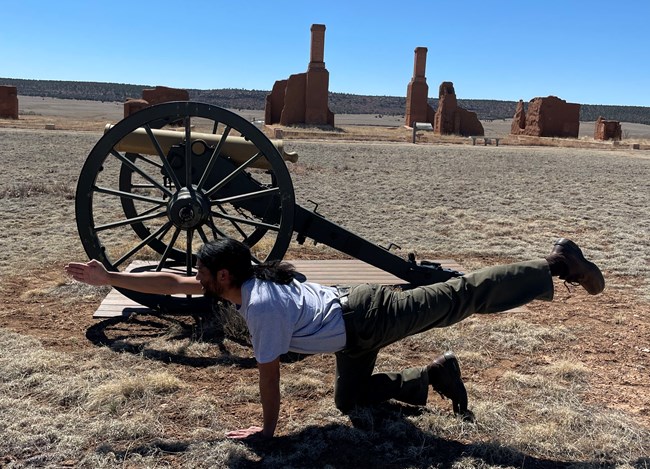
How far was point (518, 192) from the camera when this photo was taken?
42.3ft

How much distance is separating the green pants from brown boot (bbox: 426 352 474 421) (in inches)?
12.3

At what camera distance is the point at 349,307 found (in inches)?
120

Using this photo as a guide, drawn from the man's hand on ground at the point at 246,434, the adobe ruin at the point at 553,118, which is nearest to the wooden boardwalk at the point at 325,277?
the man's hand on ground at the point at 246,434

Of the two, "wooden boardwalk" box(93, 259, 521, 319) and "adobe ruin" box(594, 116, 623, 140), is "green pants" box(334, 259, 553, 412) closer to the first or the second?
Answer: "wooden boardwalk" box(93, 259, 521, 319)

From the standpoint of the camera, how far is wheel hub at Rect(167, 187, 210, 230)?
451 centimetres

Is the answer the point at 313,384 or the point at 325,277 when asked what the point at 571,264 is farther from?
the point at 325,277

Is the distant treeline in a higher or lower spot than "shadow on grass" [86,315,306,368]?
higher

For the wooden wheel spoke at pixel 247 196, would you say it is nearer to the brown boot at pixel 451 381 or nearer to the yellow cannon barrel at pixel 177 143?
the yellow cannon barrel at pixel 177 143

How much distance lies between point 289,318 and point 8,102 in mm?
35057

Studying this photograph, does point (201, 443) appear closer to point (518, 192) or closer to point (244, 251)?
point (244, 251)

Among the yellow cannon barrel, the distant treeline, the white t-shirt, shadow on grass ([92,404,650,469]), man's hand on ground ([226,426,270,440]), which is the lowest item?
shadow on grass ([92,404,650,469])

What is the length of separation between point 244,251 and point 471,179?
12.6m

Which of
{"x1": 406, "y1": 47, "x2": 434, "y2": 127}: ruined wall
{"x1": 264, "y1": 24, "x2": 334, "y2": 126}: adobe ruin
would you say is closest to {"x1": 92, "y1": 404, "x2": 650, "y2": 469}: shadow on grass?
{"x1": 264, "y1": 24, "x2": 334, "y2": 126}: adobe ruin

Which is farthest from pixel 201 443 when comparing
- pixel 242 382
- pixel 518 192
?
pixel 518 192
